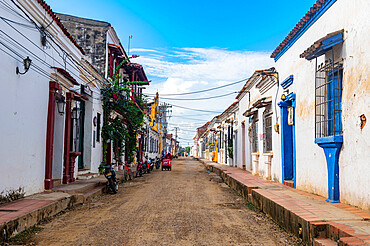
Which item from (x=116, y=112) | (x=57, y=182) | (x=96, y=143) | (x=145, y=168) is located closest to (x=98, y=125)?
(x=96, y=143)

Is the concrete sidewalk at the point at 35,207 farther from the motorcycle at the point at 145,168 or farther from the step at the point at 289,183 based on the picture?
the motorcycle at the point at 145,168

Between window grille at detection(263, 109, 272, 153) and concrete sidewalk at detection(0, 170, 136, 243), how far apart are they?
6.99 metres

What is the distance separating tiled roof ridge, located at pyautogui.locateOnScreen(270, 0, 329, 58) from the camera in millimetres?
8055

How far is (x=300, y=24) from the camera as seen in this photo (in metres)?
9.32

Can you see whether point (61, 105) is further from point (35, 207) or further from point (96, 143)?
point (96, 143)

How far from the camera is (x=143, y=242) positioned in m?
5.05

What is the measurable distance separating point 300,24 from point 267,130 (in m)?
5.26

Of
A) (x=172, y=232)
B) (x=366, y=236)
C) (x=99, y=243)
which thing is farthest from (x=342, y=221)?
(x=99, y=243)

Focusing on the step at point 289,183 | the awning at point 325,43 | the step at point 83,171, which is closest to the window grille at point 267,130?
the step at point 289,183

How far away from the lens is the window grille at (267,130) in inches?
521

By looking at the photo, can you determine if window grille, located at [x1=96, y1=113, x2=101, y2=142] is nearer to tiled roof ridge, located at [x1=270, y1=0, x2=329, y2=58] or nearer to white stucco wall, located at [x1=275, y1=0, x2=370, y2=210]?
tiled roof ridge, located at [x1=270, y1=0, x2=329, y2=58]

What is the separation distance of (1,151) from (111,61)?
1246cm

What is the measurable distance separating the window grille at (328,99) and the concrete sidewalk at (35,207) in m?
6.05

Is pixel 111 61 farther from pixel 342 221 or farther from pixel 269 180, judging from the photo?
pixel 342 221
